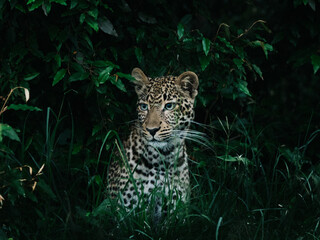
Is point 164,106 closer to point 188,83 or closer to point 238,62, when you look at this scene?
point 188,83

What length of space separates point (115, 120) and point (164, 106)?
811mm

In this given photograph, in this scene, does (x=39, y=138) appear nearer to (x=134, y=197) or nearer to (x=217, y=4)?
(x=134, y=197)

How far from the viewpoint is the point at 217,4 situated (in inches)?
438

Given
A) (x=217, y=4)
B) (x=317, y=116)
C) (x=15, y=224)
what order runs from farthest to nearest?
(x=217, y=4), (x=317, y=116), (x=15, y=224)

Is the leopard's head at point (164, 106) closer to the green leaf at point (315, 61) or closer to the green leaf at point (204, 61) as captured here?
the green leaf at point (204, 61)

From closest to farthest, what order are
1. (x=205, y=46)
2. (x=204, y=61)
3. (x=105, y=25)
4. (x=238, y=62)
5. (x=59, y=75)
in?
(x=59, y=75) < (x=105, y=25) < (x=205, y=46) < (x=204, y=61) < (x=238, y=62)

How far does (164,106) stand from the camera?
18.0 ft

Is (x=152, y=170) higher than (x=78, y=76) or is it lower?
lower

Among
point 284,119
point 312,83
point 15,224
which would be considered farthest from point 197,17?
point 312,83

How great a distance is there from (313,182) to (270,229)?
80 centimetres

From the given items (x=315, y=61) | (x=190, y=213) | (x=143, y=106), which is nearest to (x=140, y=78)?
(x=143, y=106)

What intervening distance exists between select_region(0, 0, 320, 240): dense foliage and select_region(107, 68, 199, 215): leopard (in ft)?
0.60

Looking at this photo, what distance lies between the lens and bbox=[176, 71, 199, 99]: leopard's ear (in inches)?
221

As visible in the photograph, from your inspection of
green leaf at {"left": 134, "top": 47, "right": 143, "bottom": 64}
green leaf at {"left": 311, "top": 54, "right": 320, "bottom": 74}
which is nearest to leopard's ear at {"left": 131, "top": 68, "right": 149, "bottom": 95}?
green leaf at {"left": 134, "top": 47, "right": 143, "bottom": 64}
